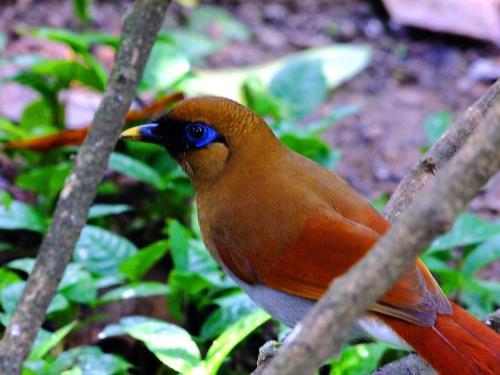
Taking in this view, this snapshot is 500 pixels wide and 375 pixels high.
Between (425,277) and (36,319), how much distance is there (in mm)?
1137

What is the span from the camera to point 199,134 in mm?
2902

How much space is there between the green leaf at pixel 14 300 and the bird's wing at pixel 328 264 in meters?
0.86

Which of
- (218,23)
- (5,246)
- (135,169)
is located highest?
(218,23)

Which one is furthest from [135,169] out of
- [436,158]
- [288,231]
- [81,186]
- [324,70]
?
[324,70]

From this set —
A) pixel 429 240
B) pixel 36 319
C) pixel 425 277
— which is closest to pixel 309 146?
pixel 425 277

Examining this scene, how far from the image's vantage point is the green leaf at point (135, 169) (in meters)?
3.92

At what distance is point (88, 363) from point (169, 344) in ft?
1.12

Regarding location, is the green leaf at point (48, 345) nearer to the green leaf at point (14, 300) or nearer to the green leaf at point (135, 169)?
the green leaf at point (14, 300)

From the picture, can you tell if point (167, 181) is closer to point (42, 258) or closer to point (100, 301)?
point (100, 301)

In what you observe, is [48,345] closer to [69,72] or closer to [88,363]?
[88,363]

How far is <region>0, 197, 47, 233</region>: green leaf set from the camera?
3.69m

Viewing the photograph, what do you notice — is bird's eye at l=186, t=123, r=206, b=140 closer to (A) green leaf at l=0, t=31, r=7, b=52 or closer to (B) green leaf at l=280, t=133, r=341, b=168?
(B) green leaf at l=280, t=133, r=341, b=168

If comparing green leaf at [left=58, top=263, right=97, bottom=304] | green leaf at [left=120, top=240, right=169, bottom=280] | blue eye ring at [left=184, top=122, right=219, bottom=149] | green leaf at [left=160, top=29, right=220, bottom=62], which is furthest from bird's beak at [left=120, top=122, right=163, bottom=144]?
green leaf at [left=160, top=29, right=220, bottom=62]

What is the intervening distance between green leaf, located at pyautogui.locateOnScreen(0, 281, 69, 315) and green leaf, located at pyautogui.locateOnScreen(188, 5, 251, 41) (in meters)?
3.25
